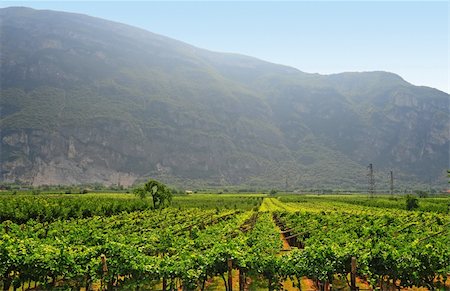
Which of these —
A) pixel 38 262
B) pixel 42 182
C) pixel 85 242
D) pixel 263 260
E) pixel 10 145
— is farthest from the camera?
pixel 10 145

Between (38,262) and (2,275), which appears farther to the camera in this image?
(2,275)

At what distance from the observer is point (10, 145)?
7603 inches

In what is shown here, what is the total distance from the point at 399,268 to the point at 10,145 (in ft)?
700

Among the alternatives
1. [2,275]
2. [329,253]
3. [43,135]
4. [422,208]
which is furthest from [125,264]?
[43,135]

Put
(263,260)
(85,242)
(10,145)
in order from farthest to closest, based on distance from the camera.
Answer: (10,145) < (85,242) < (263,260)

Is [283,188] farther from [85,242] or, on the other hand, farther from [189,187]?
[85,242]

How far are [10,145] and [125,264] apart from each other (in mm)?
208571

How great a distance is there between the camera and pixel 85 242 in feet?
59.0

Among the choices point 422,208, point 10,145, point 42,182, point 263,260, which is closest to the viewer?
point 263,260

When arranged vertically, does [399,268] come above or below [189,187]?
above

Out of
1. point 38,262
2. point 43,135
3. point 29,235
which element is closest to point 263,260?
point 38,262

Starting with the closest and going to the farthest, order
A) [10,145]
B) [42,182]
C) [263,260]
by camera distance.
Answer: [263,260]
[42,182]
[10,145]

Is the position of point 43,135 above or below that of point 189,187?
above

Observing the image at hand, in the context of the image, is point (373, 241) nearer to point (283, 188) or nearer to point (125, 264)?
point (125, 264)
